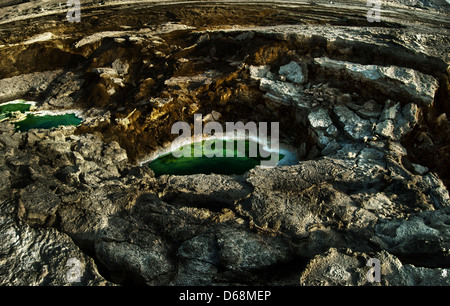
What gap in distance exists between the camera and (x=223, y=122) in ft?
33.3

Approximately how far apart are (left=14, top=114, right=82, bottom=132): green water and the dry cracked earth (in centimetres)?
47

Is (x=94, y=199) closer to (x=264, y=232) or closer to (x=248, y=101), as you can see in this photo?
(x=264, y=232)

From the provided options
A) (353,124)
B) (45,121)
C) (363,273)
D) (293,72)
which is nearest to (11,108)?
(45,121)

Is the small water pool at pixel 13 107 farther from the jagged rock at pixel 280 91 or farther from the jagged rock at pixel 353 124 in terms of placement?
the jagged rock at pixel 353 124

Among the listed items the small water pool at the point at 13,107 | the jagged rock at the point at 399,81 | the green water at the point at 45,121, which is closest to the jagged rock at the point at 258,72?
the jagged rock at the point at 399,81

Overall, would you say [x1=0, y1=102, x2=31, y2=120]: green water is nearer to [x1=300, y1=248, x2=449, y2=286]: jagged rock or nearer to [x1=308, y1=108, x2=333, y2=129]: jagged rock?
[x1=308, y1=108, x2=333, y2=129]: jagged rock

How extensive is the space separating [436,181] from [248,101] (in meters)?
5.55

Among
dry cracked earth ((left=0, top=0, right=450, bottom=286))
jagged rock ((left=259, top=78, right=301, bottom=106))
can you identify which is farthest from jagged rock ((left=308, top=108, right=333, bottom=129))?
jagged rock ((left=259, top=78, right=301, bottom=106))

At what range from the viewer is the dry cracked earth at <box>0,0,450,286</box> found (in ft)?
16.0

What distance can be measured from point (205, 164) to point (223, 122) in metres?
1.93

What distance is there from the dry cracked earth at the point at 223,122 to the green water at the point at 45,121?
0.47 metres

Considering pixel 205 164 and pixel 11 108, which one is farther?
pixel 11 108

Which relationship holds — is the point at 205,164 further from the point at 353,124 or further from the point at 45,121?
the point at 45,121

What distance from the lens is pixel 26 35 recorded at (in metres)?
12.7
